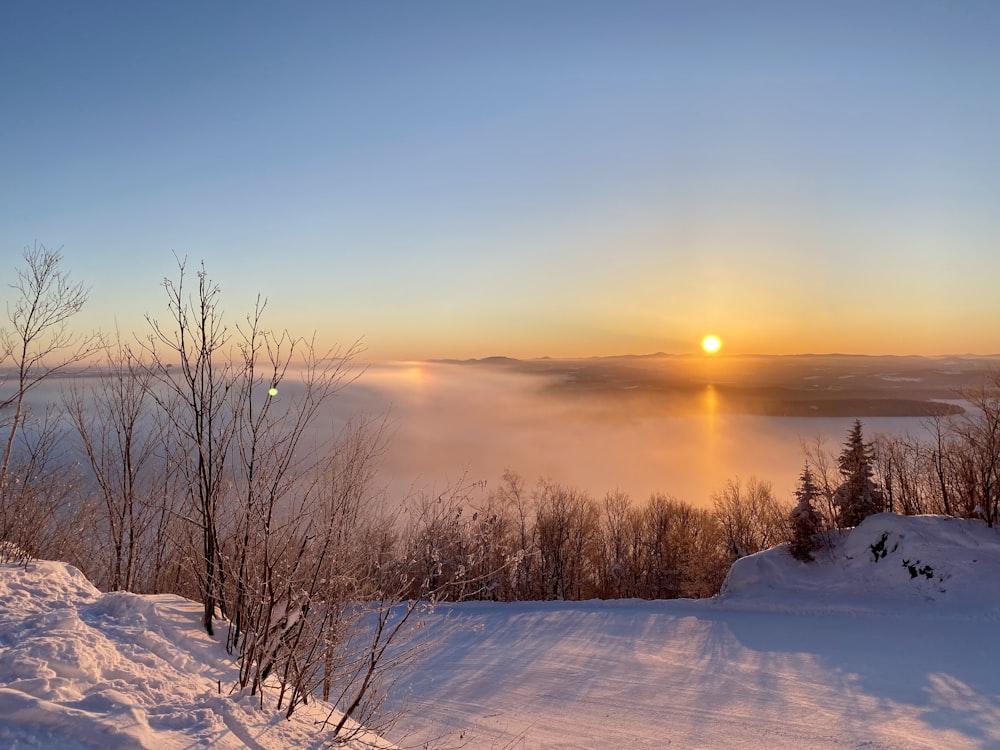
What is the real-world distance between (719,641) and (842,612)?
3.29 meters

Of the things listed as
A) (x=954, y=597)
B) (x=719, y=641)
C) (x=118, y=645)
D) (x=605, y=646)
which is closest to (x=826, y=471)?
(x=954, y=597)

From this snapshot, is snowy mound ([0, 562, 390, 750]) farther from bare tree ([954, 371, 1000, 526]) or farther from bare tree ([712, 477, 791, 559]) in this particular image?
bare tree ([712, 477, 791, 559])

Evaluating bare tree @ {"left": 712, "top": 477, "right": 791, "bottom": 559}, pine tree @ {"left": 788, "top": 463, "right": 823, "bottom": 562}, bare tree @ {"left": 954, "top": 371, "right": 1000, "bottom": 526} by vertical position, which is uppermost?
bare tree @ {"left": 954, "top": 371, "right": 1000, "bottom": 526}

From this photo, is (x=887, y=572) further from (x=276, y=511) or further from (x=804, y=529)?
(x=276, y=511)

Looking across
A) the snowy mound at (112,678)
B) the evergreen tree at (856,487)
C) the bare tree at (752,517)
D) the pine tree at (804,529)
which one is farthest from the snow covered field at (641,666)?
the bare tree at (752,517)

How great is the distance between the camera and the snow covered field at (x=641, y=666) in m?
3.45

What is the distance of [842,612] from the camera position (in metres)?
13.7

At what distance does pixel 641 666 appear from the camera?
1150 centimetres

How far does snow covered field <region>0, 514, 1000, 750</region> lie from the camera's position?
11.3 ft

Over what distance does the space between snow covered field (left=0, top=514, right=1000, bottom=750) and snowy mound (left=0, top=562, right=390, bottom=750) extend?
0.04 feet

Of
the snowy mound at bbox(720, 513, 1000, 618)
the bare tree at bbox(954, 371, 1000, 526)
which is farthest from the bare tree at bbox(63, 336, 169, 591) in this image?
the bare tree at bbox(954, 371, 1000, 526)

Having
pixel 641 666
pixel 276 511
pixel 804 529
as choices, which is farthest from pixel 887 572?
pixel 276 511

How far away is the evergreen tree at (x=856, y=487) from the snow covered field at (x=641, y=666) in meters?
1.14

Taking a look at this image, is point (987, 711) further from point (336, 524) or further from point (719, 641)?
point (336, 524)
